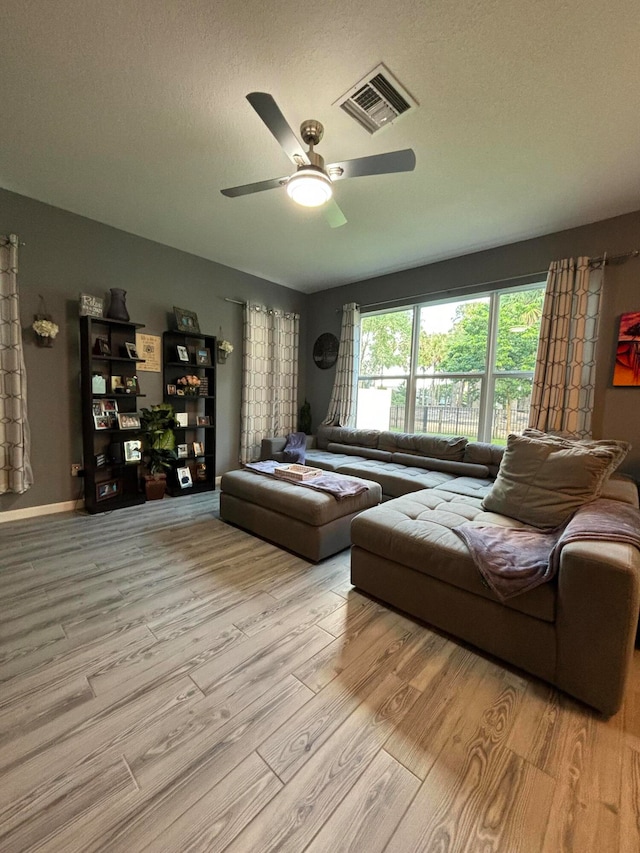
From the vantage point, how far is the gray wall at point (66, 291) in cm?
289

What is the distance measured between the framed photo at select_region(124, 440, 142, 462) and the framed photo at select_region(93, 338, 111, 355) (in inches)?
34.5

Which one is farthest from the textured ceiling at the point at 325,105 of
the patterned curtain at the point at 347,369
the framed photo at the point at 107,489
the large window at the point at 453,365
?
the framed photo at the point at 107,489

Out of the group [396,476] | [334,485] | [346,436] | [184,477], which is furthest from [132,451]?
[396,476]

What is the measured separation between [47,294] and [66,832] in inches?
139

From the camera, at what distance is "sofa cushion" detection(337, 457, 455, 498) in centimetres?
312

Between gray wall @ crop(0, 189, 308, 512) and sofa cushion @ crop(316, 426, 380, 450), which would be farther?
sofa cushion @ crop(316, 426, 380, 450)

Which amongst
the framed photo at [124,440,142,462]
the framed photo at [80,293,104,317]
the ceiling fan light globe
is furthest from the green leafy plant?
the ceiling fan light globe

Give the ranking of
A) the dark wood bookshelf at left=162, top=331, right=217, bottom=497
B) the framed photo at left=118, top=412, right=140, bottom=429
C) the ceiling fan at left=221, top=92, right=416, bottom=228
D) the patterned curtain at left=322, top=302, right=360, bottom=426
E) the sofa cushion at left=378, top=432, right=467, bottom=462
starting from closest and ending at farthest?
1. the ceiling fan at left=221, top=92, right=416, bottom=228
2. the framed photo at left=118, top=412, right=140, bottom=429
3. the sofa cushion at left=378, top=432, right=467, bottom=462
4. the dark wood bookshelf at left=162, top=331, right=217, bottom=497
5. the patterned curtain at left=322, top=302, right=360, bottom=426

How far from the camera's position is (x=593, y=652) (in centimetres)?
128

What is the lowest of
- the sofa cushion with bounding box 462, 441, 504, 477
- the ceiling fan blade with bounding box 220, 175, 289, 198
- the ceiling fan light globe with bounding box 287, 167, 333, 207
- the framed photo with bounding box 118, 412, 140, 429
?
the sofa cushion with bounding box 462, 441, 504, 477

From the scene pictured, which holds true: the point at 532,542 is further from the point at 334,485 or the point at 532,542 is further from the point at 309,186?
the point at 309,186

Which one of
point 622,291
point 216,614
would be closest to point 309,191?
point 216,614

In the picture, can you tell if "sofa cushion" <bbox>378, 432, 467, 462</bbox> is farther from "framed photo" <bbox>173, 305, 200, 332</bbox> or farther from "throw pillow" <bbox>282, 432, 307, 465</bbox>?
"framed photo" <bbox>173, 305, 200, 332</bbox>

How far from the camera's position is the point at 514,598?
145cm
